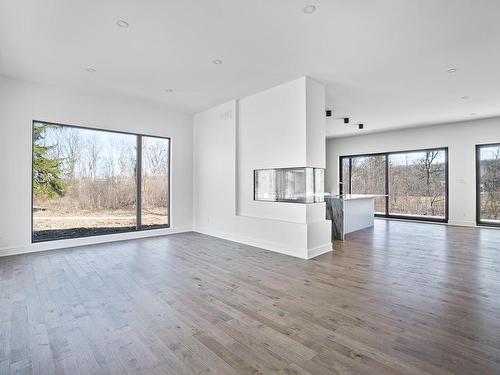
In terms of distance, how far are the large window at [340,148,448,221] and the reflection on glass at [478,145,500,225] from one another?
0.78m

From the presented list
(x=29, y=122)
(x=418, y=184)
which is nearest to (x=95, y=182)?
(x=29, y=122)

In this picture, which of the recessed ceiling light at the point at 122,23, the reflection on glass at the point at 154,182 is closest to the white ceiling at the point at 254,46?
the recessed ceiling light at the point at 122,23

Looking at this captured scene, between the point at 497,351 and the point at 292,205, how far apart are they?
3.11 metres

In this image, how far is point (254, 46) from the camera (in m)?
3.50

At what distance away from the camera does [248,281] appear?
130 inches

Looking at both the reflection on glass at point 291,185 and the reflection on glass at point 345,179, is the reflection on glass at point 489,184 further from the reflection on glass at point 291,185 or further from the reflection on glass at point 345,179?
the reflection on glass at point 291,185

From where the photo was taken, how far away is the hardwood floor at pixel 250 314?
182cm

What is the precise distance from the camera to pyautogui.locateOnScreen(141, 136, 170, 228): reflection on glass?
6254 mm

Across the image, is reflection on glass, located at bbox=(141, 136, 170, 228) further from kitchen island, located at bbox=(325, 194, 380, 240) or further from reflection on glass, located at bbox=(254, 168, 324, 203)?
kitchen island, located at bbox=(325, 194, 380, 240)

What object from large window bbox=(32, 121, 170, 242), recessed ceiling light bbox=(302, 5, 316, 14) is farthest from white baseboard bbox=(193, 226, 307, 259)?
recessed ceiling light bbox=(302, 5, 316, 14)

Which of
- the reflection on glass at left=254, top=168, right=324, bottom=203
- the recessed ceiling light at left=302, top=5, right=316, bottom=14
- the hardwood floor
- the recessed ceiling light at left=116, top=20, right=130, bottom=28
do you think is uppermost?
the recessed ceiling light at left=116, top=20, right=130, bottom=28

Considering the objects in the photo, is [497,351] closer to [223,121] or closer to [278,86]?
[278,86]

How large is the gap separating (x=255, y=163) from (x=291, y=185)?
954mm

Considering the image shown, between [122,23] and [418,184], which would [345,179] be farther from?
[122,23]
